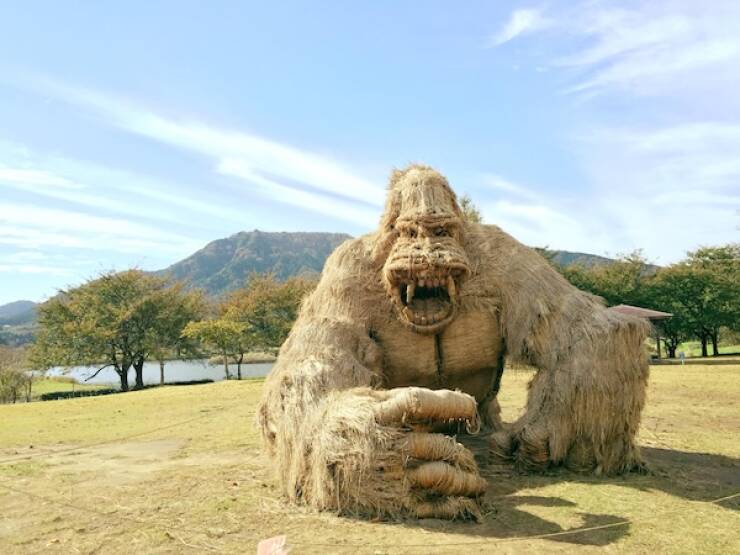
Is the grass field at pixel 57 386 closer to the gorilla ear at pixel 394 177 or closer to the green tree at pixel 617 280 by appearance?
the green tree at pixel 617 280

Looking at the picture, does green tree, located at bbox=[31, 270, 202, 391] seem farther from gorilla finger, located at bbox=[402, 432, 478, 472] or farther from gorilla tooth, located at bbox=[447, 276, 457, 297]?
gorilla finger, located at bbox=[402, 432, 478, 472]

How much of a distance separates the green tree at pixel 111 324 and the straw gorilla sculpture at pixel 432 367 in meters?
28.2

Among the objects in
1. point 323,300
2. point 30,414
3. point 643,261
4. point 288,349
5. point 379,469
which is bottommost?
point 30,414

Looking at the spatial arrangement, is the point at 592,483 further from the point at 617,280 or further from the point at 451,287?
the point at 617,280

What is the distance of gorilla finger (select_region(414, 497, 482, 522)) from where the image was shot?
12.0ft

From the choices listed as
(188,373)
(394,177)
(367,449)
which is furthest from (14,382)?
(367,449)

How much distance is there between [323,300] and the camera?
5.35m

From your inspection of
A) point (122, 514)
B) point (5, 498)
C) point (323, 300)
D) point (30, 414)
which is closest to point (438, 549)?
point (122, 514)

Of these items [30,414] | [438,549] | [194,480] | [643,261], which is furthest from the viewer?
[643,261]

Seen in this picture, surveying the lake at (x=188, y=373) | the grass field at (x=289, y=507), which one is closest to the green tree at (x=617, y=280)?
the lake at (x=188, y=373)

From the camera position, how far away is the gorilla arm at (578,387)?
15.6 ft

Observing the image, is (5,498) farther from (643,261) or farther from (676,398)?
(643,261)

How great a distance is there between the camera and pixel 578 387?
15.7 feet

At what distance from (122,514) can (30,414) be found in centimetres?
1026
